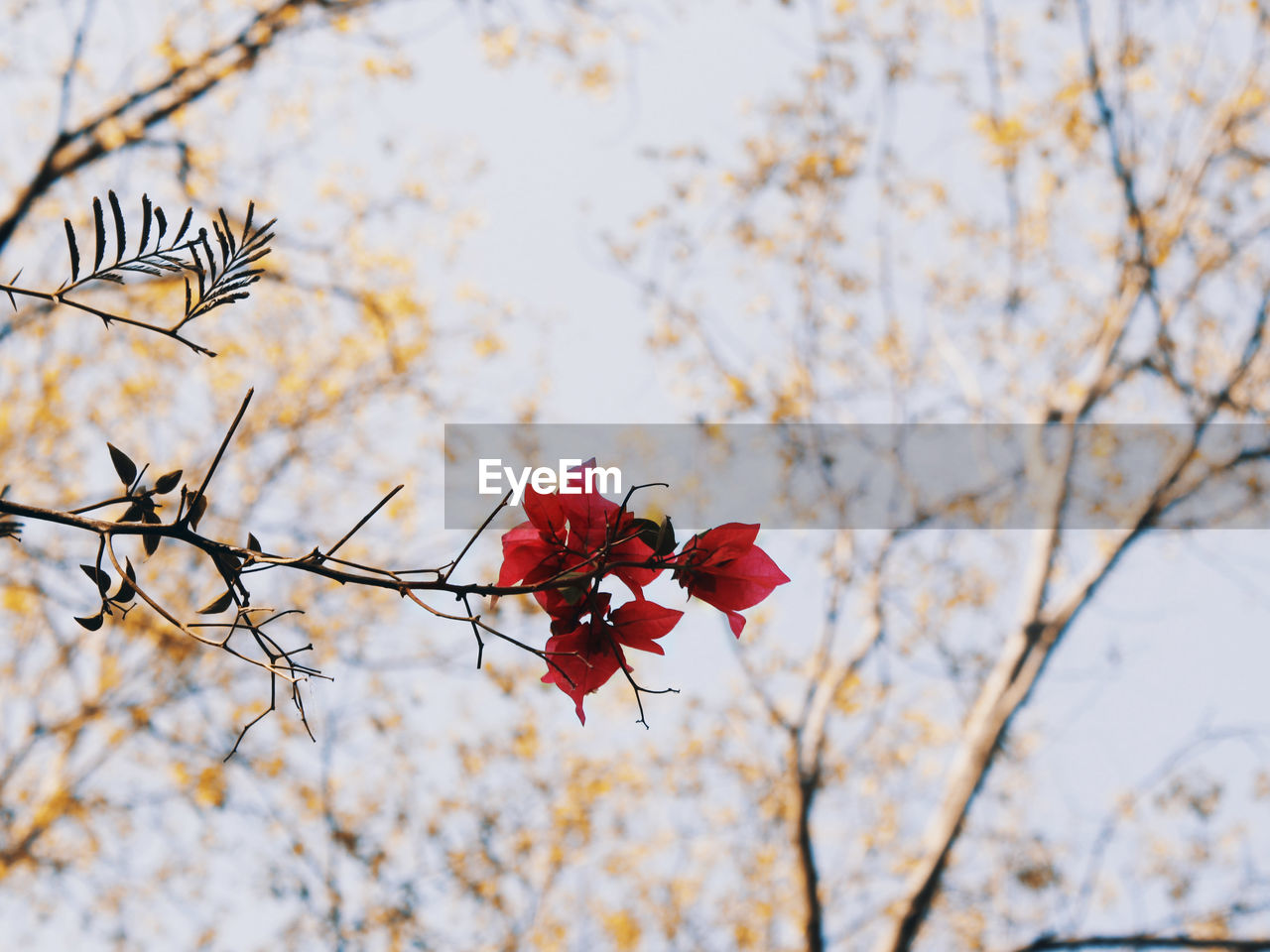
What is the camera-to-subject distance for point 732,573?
0.97m

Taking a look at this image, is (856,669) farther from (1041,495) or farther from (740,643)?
(1041,495)

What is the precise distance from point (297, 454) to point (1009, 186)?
18.0ft

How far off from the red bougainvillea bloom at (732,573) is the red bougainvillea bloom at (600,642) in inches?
1.8

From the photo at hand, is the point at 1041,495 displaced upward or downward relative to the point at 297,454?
downward

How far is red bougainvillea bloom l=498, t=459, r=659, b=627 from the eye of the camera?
0.93 m

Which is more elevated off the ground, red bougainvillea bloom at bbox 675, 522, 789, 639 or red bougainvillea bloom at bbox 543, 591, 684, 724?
red bougainvillea bloom at bbox 675, 522, 789, 639

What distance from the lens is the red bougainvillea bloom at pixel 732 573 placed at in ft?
3.16

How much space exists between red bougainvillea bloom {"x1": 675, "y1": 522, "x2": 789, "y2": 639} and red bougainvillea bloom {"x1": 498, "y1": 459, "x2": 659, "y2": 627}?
7cm

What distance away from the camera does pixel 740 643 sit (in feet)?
18.6

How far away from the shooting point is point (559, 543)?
3.09ft

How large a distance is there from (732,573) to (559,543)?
0.61 ft

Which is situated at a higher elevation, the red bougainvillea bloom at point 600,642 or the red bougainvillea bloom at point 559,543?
the red bougainvillea bloom at point 559,543

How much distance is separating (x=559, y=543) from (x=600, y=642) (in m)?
0.11

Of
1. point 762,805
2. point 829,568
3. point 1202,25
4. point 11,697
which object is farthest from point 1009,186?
point 11,697
